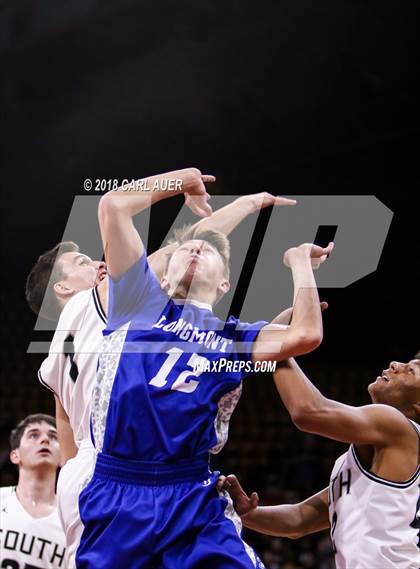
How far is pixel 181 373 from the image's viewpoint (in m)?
2.69

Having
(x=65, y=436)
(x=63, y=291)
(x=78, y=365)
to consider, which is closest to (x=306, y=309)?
(x=78, y=365)

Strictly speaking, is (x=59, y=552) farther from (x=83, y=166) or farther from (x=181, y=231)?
(x=83, y=166)

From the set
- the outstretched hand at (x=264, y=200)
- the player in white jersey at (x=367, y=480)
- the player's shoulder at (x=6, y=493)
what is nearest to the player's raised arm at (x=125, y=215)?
the outstretched hand at (x=264, y=200)

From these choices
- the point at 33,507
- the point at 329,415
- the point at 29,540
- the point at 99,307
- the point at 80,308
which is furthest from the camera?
the point at 33,507

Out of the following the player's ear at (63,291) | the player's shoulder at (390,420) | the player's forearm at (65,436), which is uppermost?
the player's ear at (63,291)

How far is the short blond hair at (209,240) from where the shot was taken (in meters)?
Result: 3.19

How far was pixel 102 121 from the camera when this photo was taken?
7.49 meters

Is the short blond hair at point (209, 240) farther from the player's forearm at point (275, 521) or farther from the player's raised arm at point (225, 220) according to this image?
the player's forearm at point (275, 521)

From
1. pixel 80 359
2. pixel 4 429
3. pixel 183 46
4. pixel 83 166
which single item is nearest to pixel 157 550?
pixel 80 359

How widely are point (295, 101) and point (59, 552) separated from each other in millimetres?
5186

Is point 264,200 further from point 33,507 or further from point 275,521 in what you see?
point 33,507

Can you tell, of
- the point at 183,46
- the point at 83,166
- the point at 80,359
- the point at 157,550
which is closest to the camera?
the point at 157,550

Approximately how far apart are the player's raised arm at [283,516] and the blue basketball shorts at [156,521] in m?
0.41

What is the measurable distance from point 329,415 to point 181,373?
59 centimetres
